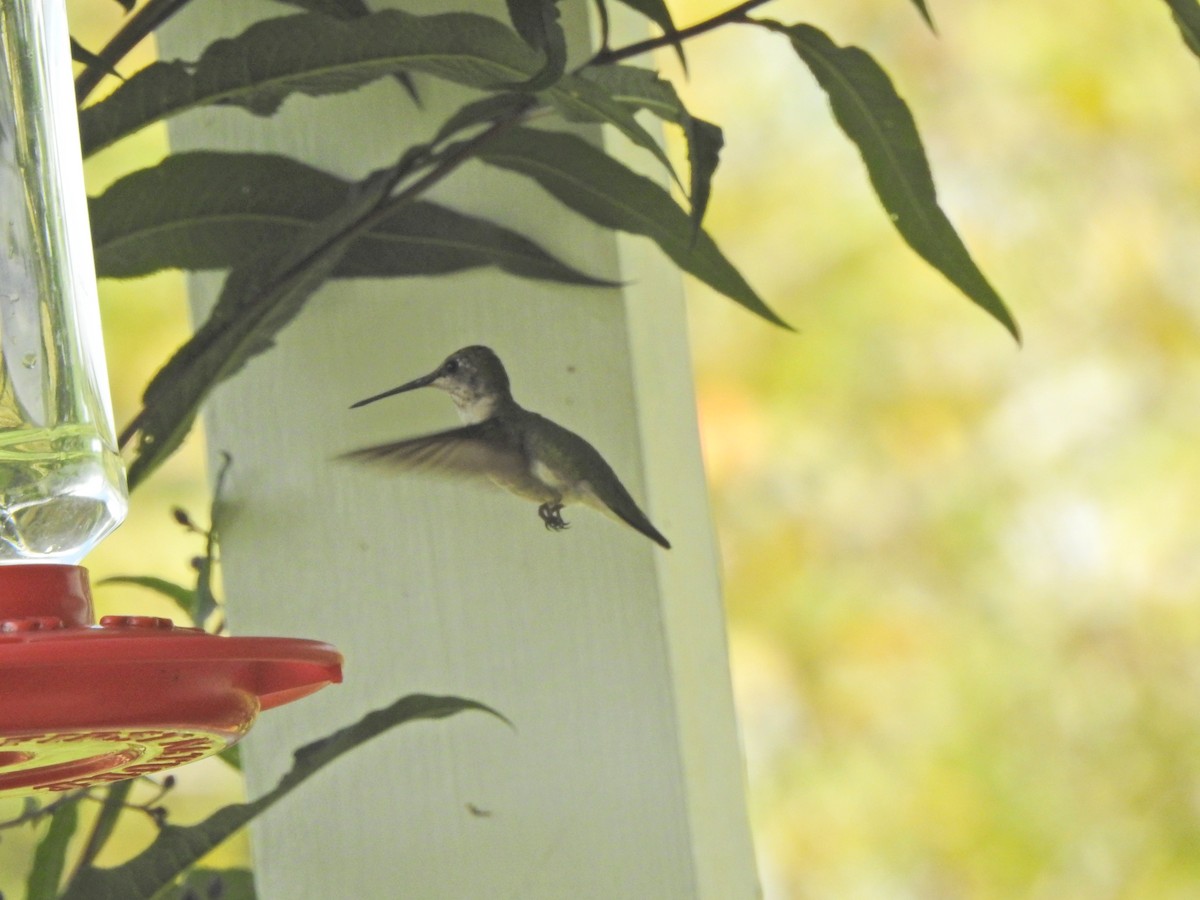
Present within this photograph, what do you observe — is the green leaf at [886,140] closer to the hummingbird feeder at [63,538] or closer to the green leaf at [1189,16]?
the green leaf at [1189,16]

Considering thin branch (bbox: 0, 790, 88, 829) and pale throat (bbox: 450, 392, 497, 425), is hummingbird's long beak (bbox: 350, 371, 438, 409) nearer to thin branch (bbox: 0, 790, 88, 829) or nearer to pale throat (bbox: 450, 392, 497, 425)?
pale throat (bbox: 450, 392, 497, 425)

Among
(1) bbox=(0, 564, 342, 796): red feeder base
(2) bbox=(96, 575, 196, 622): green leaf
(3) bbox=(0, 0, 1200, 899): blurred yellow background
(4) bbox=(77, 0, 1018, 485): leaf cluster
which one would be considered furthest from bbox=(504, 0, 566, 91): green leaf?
(3) bbox=(0, 0, 1200, 899): blurred yellow background

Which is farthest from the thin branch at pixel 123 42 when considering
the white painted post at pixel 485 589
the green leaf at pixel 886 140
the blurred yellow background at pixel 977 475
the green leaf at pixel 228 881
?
the blurred yellow background at pixel 977 475

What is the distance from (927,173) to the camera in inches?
23.2

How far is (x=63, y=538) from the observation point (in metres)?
0.49

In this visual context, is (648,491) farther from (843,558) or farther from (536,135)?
(843,558)

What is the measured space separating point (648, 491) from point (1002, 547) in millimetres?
2464

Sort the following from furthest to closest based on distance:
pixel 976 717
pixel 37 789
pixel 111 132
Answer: pixel 976 717 → pixel 111 132 → pixel 37 789

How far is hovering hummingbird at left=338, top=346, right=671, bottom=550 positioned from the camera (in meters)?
0.63

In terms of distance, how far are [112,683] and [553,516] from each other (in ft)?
1.04

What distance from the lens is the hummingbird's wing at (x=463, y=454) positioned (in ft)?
2.13

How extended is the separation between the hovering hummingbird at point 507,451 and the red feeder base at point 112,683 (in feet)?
0.72

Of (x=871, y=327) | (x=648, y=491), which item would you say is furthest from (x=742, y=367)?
(x=648, y=491)

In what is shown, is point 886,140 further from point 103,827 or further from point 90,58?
point 103,827
